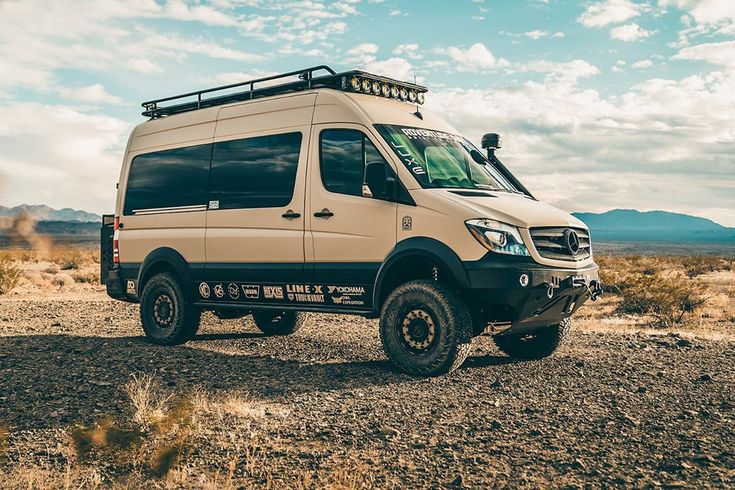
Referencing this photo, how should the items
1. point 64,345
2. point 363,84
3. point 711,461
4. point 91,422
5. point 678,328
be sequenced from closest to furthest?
point 711,461 < point 91,422 < point 363,84 < point 64,345 < point 678,328

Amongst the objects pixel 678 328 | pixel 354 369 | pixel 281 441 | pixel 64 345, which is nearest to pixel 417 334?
pixel 354 369

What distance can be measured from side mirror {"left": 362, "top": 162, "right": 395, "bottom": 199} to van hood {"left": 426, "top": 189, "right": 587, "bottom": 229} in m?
0.42

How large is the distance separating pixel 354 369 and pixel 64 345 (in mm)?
4149

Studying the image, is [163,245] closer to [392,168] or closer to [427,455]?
[392,168]

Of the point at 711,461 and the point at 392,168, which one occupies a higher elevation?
the point at 392,168

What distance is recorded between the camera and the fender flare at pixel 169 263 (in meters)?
9.97

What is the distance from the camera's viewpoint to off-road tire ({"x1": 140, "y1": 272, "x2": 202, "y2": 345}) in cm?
1003

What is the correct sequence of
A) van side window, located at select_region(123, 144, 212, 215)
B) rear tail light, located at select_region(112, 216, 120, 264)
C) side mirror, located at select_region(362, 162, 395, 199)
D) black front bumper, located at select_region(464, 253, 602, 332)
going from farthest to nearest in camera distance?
rear tail light, located at select_region(112, 216, 120, 264) < van side window, located at select_region(123, 144, 212, 215) < side mirror, located at select_region(362, 162, 395, 199) < black front bumper, located at select_region(464, 253, 602, 332)

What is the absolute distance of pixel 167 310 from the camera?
1027 centimetres

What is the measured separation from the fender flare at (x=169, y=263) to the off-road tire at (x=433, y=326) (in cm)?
329

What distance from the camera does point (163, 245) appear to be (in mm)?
10320

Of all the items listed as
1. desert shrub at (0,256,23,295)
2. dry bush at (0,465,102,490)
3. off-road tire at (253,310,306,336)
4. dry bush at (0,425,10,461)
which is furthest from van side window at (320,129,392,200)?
desert shrub at (0,256,23,295)

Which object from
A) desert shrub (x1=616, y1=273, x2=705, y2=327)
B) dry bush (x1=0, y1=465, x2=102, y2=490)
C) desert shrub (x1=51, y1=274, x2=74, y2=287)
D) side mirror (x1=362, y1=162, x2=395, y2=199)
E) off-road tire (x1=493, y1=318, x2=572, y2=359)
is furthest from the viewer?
desert shrub (x1=51, y1=274, x2=74, y2=287)

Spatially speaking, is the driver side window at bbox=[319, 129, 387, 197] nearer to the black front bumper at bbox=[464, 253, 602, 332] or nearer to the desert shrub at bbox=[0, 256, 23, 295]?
the black front bumper at bbox=[464, 253, 602, 332]
